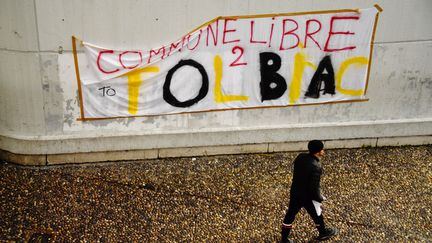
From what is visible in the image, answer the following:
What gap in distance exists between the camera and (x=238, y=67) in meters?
8.07

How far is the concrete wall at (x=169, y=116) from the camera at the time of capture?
7344 millimetres

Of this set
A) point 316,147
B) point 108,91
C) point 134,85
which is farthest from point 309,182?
point 108,91

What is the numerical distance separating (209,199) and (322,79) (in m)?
2.96

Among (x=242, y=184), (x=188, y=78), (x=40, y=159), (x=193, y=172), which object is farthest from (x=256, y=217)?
(x=40, y=159)

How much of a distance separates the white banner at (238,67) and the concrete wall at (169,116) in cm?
16

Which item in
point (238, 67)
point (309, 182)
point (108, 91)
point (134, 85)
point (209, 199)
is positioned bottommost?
point (209, 199)

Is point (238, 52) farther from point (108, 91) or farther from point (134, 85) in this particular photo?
point (108, 91)

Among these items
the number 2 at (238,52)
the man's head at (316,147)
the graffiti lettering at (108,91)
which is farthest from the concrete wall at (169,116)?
the man's head at (316,147)

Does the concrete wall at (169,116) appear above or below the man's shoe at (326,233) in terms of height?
above

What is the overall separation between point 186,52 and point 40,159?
3077mm

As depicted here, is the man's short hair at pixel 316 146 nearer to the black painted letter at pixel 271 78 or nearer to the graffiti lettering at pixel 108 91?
the black painted letter at pixel 271 78

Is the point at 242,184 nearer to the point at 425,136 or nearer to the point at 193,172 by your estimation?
the point at 193,172

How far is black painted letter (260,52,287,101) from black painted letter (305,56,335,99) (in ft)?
1.68

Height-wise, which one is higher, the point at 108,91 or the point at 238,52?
the point at 238,52
